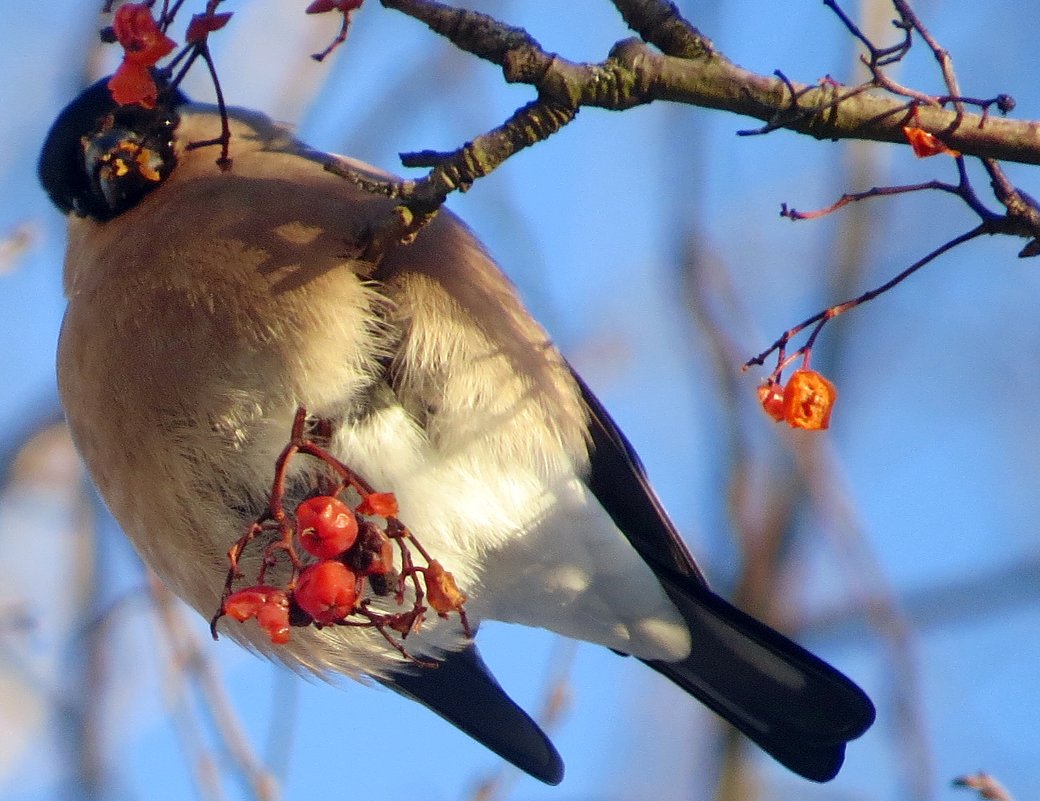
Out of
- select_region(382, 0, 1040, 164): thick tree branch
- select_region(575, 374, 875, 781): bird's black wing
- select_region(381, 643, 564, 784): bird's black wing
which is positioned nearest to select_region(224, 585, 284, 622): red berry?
select_region(382, 0, 1040, 164): thick tree branch

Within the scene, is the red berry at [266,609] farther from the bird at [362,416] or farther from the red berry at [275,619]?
the bird at [362,416]

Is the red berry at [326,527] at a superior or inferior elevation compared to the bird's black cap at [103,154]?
inferior

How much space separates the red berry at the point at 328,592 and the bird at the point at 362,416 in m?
0.52

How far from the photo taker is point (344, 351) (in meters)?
2.40

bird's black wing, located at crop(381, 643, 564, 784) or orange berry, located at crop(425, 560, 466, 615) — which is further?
bird's black wing, located at crop(381, 643, 564, 784)

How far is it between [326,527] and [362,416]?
1.89 feet

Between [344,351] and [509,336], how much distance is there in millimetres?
379

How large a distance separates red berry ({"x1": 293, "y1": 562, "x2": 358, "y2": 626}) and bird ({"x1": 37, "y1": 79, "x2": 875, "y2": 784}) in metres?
0.52

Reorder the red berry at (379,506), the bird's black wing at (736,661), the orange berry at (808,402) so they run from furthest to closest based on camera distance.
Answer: the bird's black wing at (736,661)
the orange berry at (808,402)
the red berry at (379,506)

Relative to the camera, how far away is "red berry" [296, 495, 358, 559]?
Result: 1.91 m

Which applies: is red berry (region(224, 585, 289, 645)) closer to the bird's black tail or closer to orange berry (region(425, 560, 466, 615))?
orange berry (region(425, 560, 466, 615))

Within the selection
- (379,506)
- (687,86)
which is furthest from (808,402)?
(379,506)

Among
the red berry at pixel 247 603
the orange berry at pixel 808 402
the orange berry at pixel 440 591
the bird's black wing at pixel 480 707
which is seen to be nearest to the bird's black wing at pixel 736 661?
the bird's black wing at pixel 480 707

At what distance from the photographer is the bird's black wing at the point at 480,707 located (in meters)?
3.05
